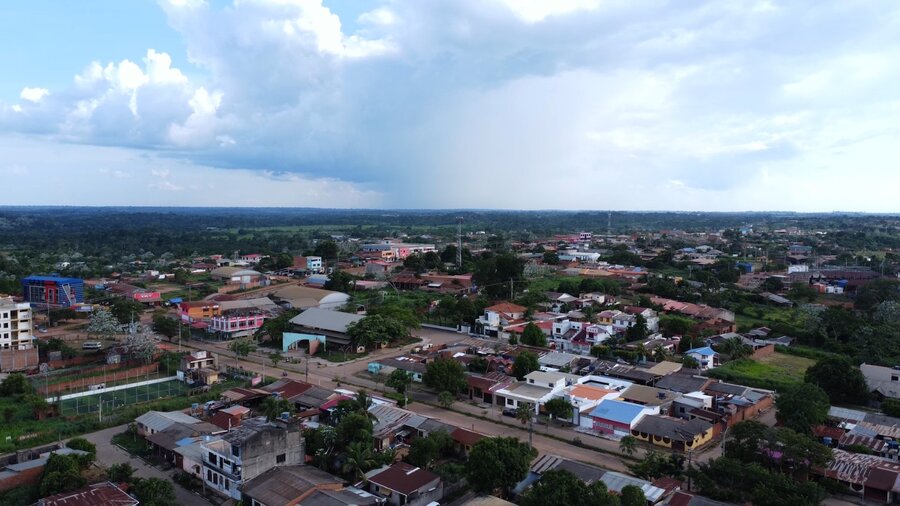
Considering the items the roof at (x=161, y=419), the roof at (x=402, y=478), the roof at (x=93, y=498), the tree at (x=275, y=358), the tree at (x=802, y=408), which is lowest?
the tree at (x=275, y=358)

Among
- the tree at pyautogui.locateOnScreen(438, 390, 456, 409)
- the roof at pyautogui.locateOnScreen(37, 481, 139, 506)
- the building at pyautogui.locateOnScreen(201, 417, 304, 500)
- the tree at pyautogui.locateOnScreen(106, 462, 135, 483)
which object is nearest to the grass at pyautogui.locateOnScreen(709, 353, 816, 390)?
the tree at pyautogui.locateOnScreen(438, 390, 456, 409)

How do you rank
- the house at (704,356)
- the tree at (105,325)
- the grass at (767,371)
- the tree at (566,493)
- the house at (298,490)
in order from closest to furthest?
the tree at (566,493) < the house at (298,490) < the grass at (767,371) < the house at (704,356) < the tree at (105,325)

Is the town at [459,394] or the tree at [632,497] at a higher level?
the tree at [632,497]

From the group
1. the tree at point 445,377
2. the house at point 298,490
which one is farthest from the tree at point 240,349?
the house at point 298,490

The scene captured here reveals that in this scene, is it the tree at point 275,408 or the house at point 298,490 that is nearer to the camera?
the house at point 298,490

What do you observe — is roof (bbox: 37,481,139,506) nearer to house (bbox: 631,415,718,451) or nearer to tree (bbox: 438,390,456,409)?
tree (bbox: 438,390,456,409)

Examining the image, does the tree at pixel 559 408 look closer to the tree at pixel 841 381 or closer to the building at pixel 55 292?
the tree at pixel 841 381
